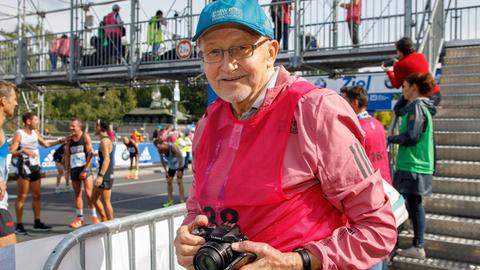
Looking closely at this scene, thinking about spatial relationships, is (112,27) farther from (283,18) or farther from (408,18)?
(408,18)

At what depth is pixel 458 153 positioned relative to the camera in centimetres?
598

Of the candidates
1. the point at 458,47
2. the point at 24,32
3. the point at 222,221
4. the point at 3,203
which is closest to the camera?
the point at 222,221

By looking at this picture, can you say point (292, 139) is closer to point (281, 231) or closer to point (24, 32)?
point (281, 231)

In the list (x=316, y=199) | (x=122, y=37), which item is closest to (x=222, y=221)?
(x=316, y=199)

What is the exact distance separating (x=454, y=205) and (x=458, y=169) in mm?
653

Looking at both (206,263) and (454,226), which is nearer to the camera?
(206,263)

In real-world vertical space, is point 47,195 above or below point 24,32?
below

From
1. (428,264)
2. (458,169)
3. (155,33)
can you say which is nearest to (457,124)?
(458,169)

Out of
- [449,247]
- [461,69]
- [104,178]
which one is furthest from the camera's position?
[104,178]

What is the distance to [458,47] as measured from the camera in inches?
329

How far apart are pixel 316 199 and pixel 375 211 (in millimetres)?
189

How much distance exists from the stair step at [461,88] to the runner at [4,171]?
611 centimetres

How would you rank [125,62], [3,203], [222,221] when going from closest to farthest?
[222,221], [3,203], [125,62]

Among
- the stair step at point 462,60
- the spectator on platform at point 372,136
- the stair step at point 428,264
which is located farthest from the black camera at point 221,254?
the stair step at point 462,60
